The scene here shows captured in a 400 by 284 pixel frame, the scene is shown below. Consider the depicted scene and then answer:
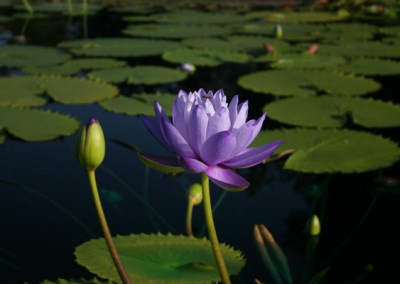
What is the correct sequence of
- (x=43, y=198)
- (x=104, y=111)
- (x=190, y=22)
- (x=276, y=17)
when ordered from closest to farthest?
(x=43, y=198)
(x=104, y=111)
(x=190, y=22)
(x=276, y=17)

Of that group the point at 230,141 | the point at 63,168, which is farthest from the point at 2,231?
the point at 230,141

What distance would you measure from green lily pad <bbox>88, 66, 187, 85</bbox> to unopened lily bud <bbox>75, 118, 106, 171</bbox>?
2.16 m

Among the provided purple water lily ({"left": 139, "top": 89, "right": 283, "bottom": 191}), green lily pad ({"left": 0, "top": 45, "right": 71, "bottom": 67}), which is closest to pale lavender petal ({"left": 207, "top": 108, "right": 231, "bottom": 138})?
purple water lily ({"left": 139, "top": 89, "right": 283, "bottom": 191})

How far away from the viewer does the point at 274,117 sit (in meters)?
2.31

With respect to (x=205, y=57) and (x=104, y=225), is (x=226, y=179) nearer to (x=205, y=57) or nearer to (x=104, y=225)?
(x=104, y=225)

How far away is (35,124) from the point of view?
7.15ft

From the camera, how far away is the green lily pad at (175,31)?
15.8 ft

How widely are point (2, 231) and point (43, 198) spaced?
227 millimetres

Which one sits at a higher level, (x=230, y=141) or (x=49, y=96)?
(x=230, y=141)

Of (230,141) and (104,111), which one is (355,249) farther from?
(104,111)

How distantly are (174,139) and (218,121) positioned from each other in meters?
0.08

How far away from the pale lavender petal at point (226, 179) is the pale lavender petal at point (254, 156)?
0.02 metres

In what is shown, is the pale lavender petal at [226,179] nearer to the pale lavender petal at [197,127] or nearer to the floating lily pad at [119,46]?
the pale lavender petal at [197,127]

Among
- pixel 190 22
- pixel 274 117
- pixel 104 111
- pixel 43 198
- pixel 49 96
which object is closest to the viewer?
pixel 43 198
